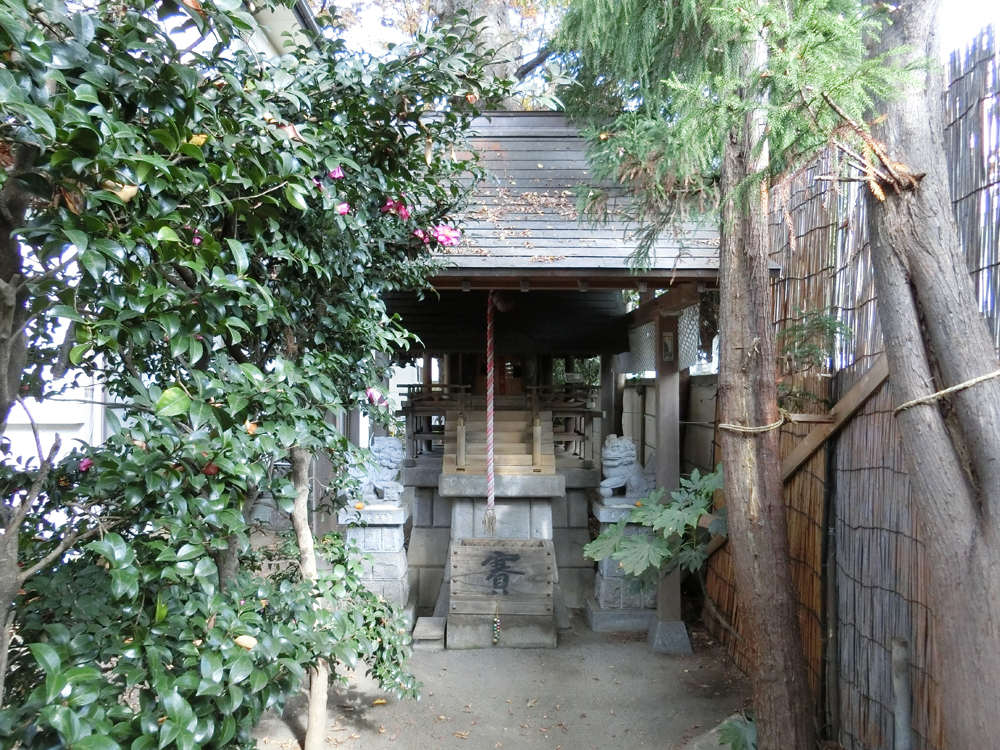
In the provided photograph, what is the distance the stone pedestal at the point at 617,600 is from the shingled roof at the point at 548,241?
205cm

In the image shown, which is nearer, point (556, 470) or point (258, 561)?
point (258, 561)

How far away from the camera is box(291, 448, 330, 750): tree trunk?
3.47 meters

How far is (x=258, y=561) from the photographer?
3.65m

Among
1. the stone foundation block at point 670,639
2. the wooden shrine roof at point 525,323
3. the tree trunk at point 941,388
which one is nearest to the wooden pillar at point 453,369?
the wooden shrine roof at point 525,323

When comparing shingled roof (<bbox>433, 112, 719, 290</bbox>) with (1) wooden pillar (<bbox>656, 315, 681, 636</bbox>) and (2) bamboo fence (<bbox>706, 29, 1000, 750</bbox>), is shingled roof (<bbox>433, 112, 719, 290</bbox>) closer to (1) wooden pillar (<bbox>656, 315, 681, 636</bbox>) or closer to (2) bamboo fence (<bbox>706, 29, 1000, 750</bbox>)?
(1) wooden pillar (<bbox>656, 315, 681, 636</bbox>)

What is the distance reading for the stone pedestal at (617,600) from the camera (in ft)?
19.1

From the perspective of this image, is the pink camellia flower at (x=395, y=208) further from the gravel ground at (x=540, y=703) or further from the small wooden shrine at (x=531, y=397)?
the gravel ground at (x=540, y=703)

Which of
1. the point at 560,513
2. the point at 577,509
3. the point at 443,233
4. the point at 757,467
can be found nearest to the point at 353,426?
the point at 560,513

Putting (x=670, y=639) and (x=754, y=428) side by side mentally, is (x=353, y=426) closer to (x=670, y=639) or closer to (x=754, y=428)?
(x=670, y=639)

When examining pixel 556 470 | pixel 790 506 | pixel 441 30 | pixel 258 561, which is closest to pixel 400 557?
pixel 556 470

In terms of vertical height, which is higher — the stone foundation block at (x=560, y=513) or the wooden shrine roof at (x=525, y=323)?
the wooden shrine roof at (x=525, y=323)

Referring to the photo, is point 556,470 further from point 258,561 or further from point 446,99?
point 446,99

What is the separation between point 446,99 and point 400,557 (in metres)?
4.32

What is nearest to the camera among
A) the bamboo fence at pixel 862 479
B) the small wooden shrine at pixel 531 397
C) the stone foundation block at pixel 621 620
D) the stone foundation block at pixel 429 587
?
the bamboo fence at pixel 862 479
